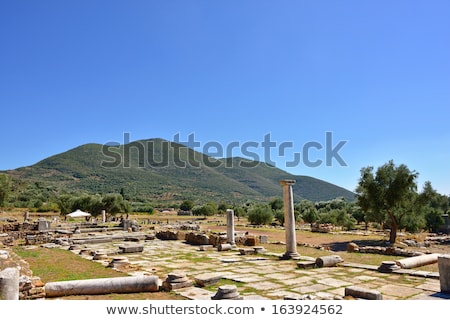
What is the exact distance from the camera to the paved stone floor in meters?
8.41

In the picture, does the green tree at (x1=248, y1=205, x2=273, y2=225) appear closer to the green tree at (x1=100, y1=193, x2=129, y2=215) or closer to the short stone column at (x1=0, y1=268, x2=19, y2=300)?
the green tree at (x1=100, y1=193, x2=129, y2=215)

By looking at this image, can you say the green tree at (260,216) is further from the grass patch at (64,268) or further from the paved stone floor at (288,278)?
the grass patch at (64,268)

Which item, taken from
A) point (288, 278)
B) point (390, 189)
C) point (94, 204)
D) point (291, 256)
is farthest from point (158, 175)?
point (288, 278)

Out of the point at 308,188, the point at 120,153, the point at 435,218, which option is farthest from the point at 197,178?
the point at 435,218

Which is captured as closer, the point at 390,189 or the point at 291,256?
the point at 291,256

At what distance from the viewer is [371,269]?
11906mm


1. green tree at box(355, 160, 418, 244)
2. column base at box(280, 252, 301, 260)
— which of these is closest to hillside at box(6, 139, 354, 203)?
green tree at box(355, 160, 418, 244)

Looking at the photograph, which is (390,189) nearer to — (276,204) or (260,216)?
(260,216)

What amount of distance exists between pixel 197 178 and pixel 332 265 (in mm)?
126759

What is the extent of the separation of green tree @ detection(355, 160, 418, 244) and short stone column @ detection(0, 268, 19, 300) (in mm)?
25204

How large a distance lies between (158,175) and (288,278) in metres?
125

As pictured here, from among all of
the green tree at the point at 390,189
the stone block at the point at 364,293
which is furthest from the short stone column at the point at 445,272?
the green tree at the point at 390,189

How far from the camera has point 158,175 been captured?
132 meters
